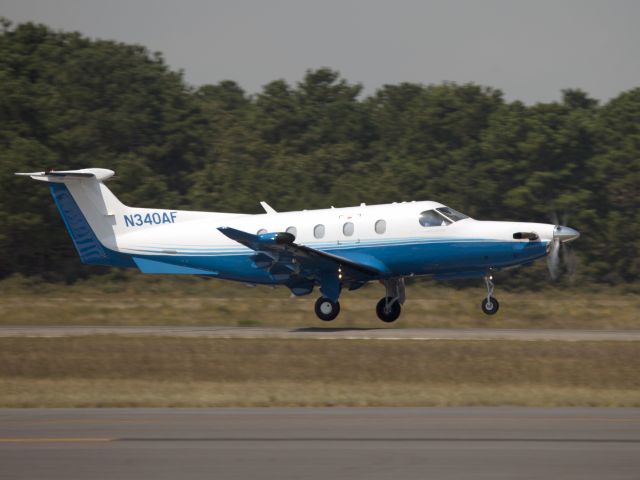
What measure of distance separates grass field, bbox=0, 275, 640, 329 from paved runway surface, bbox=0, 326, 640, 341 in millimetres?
1516

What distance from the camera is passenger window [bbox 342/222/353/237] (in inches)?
977

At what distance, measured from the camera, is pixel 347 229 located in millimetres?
24859

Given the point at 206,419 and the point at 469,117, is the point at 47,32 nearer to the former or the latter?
the point at 469,117

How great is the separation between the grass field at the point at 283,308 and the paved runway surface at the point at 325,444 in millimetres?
13569

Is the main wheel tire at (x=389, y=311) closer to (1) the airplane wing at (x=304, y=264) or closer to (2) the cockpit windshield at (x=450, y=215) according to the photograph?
(1) the airplane wing at (x=304, y=264)

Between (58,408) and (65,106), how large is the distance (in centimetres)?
3920

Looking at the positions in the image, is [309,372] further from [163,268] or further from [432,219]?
[163,268]

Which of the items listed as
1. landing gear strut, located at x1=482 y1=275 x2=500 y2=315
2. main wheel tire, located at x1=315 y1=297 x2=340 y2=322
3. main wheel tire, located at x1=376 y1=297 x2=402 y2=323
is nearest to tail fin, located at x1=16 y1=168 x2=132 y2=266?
main wheel tire, located at x1=315 y1=297 x2=340 y2=322

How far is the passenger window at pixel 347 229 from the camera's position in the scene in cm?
2483

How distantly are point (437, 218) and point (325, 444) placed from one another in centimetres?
1492

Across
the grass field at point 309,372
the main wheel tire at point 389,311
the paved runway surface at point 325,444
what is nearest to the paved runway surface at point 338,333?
the grass field at point 309,372

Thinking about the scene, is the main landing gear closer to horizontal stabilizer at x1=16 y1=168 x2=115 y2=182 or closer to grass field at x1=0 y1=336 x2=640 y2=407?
grass field at x1=0 y1=336 x2=640 y2=407

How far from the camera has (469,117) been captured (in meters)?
50.3

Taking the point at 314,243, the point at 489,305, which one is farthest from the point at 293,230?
the point at 489,305
